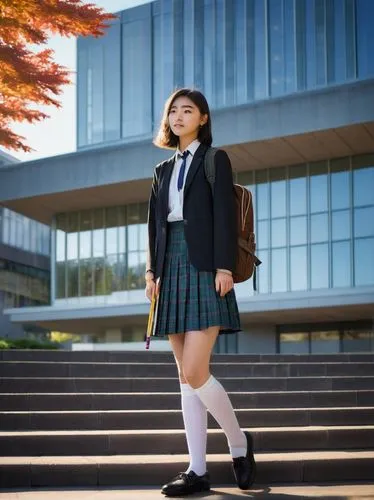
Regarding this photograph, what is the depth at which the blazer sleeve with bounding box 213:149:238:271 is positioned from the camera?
4.43 meters

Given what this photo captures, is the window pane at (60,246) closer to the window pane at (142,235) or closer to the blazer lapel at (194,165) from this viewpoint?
the window pane at (142,235)

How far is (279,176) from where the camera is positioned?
23703mm

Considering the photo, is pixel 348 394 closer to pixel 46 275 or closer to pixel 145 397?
pixel 145 397

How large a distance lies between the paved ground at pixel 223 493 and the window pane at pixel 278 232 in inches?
731

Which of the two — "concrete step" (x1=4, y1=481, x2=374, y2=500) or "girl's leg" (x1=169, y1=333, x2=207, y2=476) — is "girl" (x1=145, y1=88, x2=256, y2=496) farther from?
"concrete step" (x1=4, y1=481, x2=374, y2=500)

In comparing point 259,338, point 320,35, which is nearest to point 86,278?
point 259,338

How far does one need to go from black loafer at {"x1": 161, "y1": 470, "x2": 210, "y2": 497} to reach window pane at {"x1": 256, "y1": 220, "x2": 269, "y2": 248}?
1924cm

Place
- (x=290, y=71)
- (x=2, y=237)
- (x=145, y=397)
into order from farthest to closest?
1. (x=2, y=237)
2. (x=290, y=71)
3. (x=145, y=397)

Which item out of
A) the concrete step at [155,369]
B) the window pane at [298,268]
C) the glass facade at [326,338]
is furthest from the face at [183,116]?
the glass facade at [326,338]

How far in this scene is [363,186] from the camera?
22.5 metres

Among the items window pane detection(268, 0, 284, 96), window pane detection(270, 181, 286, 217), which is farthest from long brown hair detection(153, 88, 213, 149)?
window pane detection(268, 0, 284, 96)

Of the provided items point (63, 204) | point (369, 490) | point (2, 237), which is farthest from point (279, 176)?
point (2, 237)

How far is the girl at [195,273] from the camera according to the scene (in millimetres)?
4422

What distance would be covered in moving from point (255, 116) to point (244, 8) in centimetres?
983
